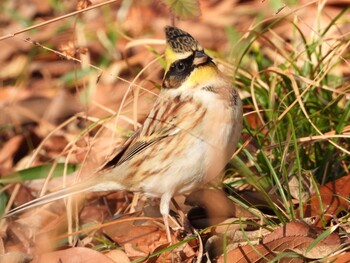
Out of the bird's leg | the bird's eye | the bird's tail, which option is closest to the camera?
the bird's eye

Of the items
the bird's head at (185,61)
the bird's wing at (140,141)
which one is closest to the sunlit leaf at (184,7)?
the bird's head at (185,61)

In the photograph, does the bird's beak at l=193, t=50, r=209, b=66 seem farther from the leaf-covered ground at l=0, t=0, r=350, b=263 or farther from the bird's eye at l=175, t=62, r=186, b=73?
the leaf-covered ground at l=0, t=0, r=350, b=263

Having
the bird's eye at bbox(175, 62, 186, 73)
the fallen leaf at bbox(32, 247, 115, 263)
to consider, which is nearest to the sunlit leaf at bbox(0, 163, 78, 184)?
the fallen leaf at bbox(32, 247, 115, 263)

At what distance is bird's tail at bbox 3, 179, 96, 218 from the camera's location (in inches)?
202

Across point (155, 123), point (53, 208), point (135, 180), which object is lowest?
point (53, 208)

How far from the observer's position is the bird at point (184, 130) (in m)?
4.66

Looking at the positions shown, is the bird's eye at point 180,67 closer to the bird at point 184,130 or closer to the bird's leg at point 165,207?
the bird at point 184,130

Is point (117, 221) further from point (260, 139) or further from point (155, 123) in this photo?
point (260, 139)

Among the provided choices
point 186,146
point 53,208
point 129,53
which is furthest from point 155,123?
point 129,53

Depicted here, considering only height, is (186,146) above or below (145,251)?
above

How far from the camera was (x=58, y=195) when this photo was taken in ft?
16.8

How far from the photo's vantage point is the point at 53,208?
5934 millimetres

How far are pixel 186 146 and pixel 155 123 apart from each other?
305 mm

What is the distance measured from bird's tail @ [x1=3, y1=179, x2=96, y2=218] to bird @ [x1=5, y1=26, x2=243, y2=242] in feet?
0.81
